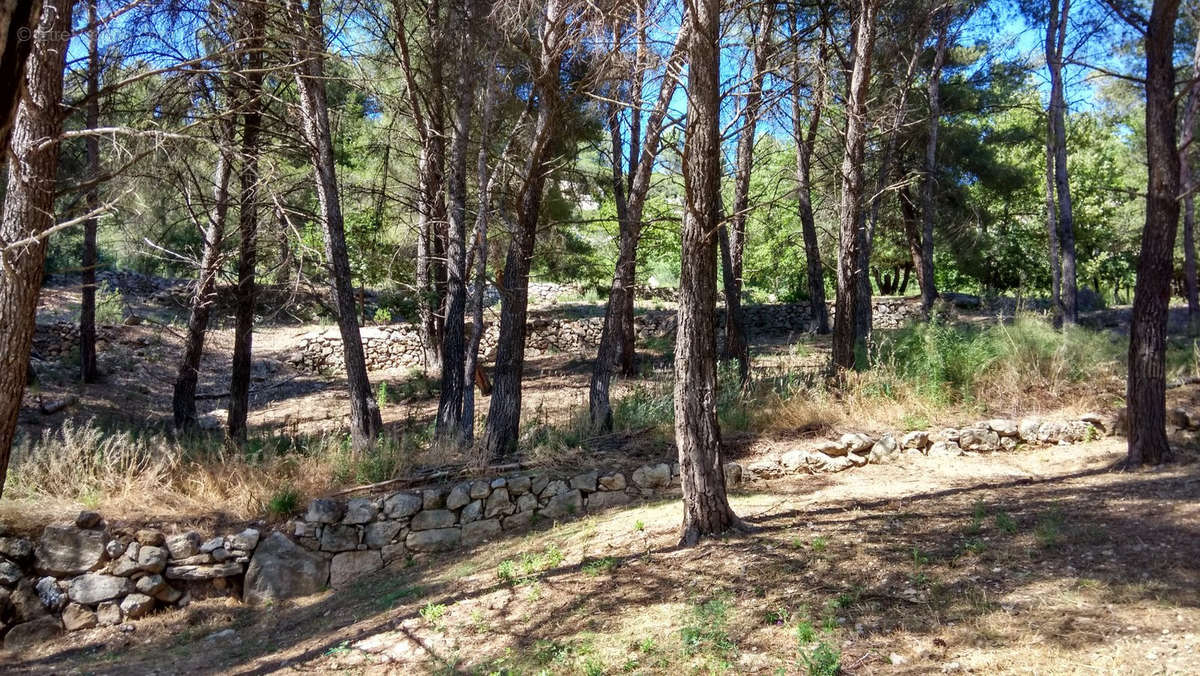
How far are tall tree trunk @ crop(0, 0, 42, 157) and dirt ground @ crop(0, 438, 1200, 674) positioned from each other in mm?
3431

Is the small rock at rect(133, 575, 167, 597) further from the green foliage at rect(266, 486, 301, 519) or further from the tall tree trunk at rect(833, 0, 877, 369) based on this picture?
the tall tree trunk at rect(833, 0, 877, 369)

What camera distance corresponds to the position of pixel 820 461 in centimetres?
790

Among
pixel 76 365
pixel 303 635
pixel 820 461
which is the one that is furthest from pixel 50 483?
pixel 76 365

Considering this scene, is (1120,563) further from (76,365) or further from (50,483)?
(76,365)

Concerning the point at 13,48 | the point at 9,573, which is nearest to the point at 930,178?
the point at 9,573

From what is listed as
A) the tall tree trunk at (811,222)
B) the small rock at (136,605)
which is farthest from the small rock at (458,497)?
the tall tree trunk at (811,222)

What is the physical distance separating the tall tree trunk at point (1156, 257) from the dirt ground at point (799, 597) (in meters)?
0.43

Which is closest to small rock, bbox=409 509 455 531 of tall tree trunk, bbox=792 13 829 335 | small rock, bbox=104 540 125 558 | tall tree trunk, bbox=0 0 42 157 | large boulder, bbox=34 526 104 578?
small rock, bbox=104 540 125 558

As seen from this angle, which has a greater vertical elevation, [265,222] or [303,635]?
[265,222]

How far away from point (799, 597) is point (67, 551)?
6.18m

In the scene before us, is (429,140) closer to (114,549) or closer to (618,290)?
(618,290)

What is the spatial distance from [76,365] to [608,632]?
15.0 meters

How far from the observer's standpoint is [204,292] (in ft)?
30.0

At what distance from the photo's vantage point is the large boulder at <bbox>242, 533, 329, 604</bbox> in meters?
6.89
